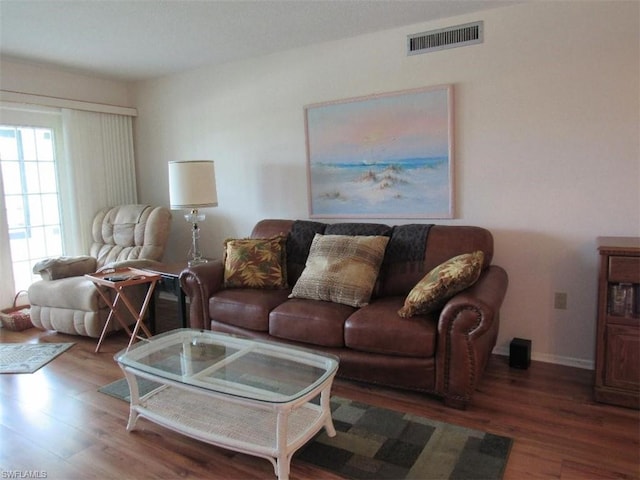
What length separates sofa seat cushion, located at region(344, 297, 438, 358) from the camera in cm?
238

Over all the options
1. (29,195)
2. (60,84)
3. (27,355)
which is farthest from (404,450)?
(60,84)

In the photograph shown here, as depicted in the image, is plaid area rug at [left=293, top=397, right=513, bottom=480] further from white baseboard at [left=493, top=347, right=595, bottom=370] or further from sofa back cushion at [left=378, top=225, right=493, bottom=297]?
white baseboard at [left=493, top=347, right=595, bottom=370]

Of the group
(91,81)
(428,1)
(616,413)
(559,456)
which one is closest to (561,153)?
(428,1)

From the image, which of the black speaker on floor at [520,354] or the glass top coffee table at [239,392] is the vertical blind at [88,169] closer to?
the glass top coffee table at [239,392]

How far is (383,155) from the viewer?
3.39 m

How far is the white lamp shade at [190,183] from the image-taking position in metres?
3.64

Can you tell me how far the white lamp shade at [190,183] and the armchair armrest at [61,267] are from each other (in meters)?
1.13

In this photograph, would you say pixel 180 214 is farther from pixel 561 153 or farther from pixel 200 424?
pixel 561 153

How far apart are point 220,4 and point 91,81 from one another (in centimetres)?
246

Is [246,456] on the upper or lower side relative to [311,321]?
lower

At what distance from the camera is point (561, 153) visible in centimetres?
282

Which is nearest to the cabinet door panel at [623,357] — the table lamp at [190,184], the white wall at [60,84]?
the table lamp at [190,184]

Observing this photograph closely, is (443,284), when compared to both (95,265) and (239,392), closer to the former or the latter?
(239,392)

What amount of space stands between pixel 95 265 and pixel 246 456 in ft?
9.42
